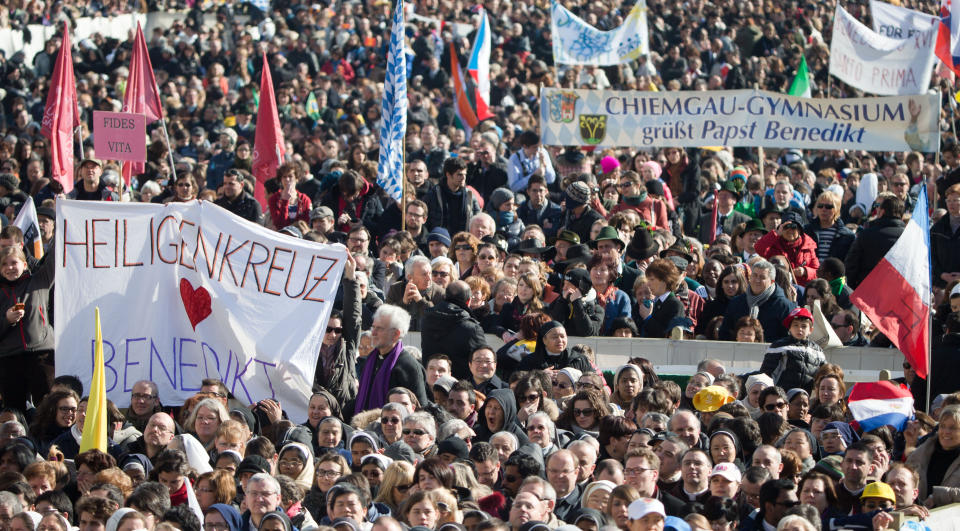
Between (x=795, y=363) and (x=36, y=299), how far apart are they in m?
4.94

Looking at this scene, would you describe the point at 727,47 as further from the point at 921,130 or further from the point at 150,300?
the point at 150,300

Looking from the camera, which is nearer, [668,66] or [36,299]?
[36,299]

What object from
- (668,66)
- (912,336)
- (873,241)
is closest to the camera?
(912,336)

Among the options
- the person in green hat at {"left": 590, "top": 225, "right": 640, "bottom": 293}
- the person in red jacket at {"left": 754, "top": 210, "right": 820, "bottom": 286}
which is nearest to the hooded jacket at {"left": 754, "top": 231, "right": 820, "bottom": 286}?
the person in red jacket at {"left": 754, "top": 210, "right": 820, "bottom": 286}

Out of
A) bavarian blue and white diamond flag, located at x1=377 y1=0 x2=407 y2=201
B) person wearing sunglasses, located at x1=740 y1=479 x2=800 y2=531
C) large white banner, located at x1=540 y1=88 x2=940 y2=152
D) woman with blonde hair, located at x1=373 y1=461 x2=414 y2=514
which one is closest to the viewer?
person wearing sunglasses, located at x1=740 y1=479 x2=800 y2=531

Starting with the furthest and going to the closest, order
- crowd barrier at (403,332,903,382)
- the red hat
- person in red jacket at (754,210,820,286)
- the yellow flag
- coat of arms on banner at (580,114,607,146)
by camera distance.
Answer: coat of arms on banner at (580,114,607,146) < person in red jacket at (754,210,820,286) < crowd barrier at (403,332,903,382) < the red hat < the yellow flag

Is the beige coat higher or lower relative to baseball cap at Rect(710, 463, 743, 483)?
lower

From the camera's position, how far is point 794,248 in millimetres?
12625

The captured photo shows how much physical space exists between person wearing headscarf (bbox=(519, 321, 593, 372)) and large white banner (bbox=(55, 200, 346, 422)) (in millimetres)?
1348

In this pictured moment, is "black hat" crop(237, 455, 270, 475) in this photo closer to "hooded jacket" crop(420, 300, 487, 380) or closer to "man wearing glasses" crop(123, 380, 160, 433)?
"man wearing glasses" crop(123, 380, 160, 433)

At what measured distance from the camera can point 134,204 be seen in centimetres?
1055

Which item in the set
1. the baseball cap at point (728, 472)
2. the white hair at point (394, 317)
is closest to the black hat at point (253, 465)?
the white hair at point (394, 317)

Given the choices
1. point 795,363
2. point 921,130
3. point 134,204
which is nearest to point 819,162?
point 921,130

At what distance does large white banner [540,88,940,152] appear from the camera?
47.9 feet
